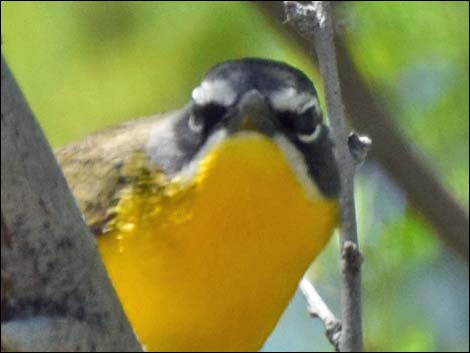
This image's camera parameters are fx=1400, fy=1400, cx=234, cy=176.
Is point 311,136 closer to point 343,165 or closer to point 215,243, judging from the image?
point 215,243

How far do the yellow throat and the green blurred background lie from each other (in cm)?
50

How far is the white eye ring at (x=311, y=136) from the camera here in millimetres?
2688

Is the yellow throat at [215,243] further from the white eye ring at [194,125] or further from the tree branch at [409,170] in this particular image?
the tree branch at [409,170]

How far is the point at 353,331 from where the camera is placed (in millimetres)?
1743

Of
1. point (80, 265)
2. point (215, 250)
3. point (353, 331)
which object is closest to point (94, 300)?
point (80, 265)

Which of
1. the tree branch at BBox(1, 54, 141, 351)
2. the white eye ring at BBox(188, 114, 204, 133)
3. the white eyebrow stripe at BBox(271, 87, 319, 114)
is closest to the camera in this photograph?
the tree branch at BBox(1, 54, 141, 351)

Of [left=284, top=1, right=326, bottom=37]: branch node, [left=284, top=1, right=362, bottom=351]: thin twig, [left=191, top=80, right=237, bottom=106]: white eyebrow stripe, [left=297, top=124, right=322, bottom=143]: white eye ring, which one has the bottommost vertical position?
[left=297, top=124, right=322, bottom=143]: white eye ring

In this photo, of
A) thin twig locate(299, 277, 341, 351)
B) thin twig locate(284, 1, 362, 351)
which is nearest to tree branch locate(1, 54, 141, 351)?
thin twig locate(284, 1, 362, 351)

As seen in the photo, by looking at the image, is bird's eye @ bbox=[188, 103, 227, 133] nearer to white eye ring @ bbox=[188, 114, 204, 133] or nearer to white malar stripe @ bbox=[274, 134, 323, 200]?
white eye ring @ bbox=[188, 114, 204, 133]

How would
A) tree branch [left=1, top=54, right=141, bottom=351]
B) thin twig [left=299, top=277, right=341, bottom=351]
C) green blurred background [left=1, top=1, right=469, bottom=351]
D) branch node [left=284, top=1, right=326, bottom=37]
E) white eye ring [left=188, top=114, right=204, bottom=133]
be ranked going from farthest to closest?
green blurred background [left=1, top=1, right=469, bottom=351] < white eye ring [left=188, top=114, right=204, bottom=133] < thin twig [left=299, top=277, right=341, bottom=351] < branch node [left=284, top=1, right=326, bottom=37] < tree branch [left=1, top=54, right=141, bottom=351]

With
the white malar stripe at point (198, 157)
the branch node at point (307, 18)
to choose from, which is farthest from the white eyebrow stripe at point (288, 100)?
the branch node at point (307, 18)

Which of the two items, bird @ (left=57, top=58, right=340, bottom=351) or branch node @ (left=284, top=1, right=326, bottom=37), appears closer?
branch node @ (left=284, top=1, right=326, bottom=37)

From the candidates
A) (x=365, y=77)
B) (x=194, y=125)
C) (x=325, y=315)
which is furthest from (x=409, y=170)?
(x=325, y=315)

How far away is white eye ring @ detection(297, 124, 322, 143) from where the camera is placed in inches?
106
